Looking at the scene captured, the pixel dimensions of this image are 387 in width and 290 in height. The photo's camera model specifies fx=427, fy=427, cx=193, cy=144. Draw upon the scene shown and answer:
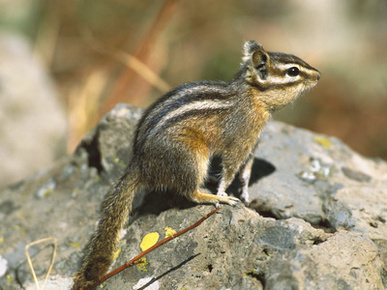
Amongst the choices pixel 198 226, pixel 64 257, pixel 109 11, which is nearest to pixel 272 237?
pixel 198 226

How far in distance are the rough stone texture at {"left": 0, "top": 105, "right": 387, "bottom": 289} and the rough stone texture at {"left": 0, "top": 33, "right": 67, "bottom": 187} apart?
188 cm

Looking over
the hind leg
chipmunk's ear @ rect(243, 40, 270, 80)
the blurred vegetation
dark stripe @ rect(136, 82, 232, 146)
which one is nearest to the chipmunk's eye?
chipmunk's ear @ rect(243, 40, 270, 80)

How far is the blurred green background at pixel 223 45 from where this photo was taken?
330 inches

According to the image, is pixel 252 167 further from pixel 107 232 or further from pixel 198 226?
pixel 107 232

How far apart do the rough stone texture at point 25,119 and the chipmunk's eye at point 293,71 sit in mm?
4238

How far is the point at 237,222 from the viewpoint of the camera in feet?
10.6

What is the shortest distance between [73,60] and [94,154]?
210 inches

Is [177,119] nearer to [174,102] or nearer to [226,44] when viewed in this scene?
[174,102]

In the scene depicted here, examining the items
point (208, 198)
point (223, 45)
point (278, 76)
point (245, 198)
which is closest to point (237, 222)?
point (208, 198)

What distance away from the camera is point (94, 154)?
461cm

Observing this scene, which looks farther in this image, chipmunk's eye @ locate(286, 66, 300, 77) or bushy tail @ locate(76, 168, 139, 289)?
chipmunk's eye @ locate(286, 66, 300, 77)

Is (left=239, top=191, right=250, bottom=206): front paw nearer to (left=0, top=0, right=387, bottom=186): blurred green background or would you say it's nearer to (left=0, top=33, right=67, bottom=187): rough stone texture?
(left=0, top=33, right=67, bottom=187): rough stone texture

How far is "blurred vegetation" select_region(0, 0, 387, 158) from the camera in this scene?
27.6 feet

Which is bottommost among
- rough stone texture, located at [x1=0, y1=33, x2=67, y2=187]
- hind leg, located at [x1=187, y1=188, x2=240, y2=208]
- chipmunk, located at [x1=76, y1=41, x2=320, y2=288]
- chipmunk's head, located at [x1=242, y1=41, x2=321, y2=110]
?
rough stone texture, located at [x1=0, y1=33, x2=67, y2=187]
